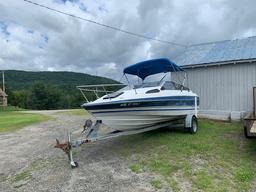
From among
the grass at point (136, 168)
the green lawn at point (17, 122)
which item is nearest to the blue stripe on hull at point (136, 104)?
the grass at point (136, 168)

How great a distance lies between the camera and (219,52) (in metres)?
13.9

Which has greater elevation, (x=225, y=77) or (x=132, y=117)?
(x=225, y=77)

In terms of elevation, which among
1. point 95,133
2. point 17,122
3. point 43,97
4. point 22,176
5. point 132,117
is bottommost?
point 22,176

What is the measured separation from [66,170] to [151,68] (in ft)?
16.1

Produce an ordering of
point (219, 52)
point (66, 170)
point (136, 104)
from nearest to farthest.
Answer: point (66, 170) → point (136, 104) → point (219, 52)

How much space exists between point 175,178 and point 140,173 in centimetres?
84

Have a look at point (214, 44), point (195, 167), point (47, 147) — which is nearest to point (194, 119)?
point (195, 167)

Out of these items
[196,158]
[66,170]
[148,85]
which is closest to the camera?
[66,170]

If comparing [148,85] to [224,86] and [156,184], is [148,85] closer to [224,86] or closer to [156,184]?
[156,184]

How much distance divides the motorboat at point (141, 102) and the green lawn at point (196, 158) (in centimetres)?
78

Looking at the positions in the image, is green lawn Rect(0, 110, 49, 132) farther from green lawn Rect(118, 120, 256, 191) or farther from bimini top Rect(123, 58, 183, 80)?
green lawn Rect(118, 120, 256, 191)

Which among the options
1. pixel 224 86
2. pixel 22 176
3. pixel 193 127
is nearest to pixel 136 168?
pixel 22 176

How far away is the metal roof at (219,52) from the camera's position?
41.4ft

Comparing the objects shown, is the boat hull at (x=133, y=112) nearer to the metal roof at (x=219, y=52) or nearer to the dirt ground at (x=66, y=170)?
the dirt ground at (x=66, y=170)
